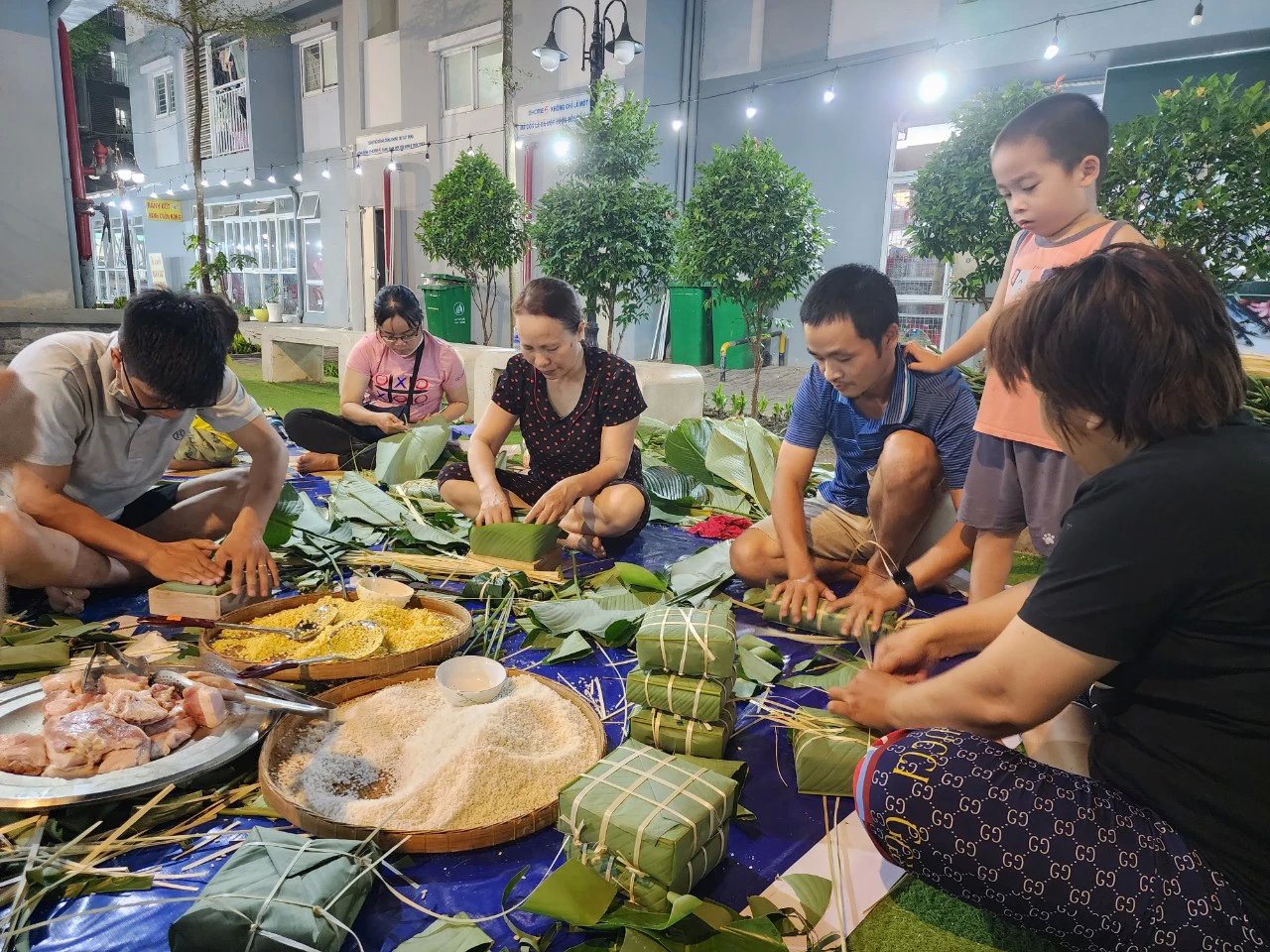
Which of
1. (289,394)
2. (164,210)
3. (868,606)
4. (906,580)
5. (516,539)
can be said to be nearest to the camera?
(868,606)

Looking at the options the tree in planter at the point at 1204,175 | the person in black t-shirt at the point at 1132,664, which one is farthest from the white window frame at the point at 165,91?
the person in black t-shirt at the point at 1132,664

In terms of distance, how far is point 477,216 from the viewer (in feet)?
28.3

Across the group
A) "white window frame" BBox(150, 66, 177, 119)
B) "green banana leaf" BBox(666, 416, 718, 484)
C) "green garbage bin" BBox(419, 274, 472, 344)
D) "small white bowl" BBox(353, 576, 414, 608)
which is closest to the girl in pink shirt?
"green banana leaf" BBox(666, 416, 718, 484)

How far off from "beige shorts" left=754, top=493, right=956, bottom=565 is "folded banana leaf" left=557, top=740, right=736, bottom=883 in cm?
146

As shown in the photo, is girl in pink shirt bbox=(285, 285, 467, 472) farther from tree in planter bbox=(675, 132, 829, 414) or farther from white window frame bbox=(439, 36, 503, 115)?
white window frame bbox=(439, 36, 503, 115)

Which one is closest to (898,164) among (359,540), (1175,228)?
(1175,228)

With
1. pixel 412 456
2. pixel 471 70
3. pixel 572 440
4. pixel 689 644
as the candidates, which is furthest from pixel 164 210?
pixel 689 644

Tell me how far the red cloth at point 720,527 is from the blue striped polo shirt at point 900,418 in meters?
0.85

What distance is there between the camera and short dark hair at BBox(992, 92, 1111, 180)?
199 cm

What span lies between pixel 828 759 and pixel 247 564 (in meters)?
1.70

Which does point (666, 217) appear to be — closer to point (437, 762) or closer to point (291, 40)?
point (437, 762)

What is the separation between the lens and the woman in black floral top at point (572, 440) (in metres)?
2.79

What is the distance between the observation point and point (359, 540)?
292 cm

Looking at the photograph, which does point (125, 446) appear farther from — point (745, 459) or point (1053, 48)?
point (1053, 48)
